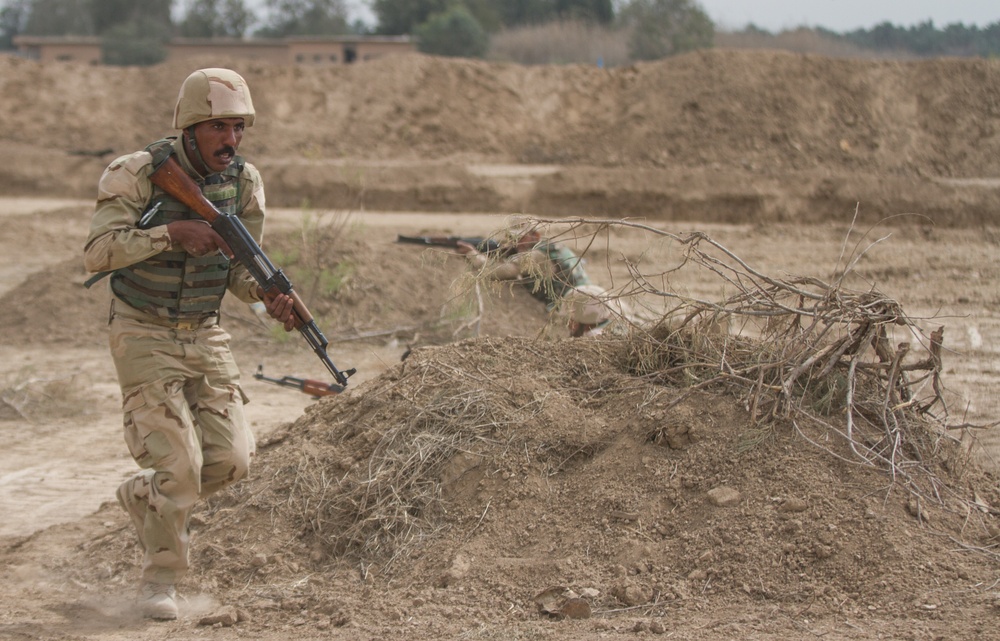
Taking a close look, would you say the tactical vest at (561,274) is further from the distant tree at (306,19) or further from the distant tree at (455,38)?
the distant tree at (306,19)

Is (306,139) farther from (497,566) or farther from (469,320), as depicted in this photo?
(497,566)

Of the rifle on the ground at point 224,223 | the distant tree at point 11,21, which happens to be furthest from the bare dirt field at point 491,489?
the distant tree at point 11,21

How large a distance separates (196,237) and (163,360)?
1.40ft

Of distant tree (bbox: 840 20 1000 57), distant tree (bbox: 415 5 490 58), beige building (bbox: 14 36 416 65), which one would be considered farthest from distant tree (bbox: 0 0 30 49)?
distant tree (bbox: 840 20 1000 57)

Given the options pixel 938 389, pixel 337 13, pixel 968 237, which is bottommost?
pixel 968 237

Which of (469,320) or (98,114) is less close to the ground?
(98,114)

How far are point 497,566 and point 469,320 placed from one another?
427 cm

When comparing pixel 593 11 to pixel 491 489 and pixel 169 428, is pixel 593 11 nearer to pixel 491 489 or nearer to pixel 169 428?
pixel 491 489

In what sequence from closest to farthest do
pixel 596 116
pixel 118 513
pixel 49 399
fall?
pixel 118 513, pixel 49 399, pixel 596 116

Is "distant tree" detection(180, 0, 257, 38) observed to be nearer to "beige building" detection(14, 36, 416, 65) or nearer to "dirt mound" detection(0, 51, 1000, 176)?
Result: "beige building" detection(14, 36, 416, 65)

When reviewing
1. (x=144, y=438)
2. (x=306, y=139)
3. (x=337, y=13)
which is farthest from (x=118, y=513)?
(x=337, y=13)

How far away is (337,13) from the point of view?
47.1 metres

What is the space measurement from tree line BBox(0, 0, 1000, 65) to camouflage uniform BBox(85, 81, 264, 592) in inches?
1104

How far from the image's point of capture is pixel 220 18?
151 feet
